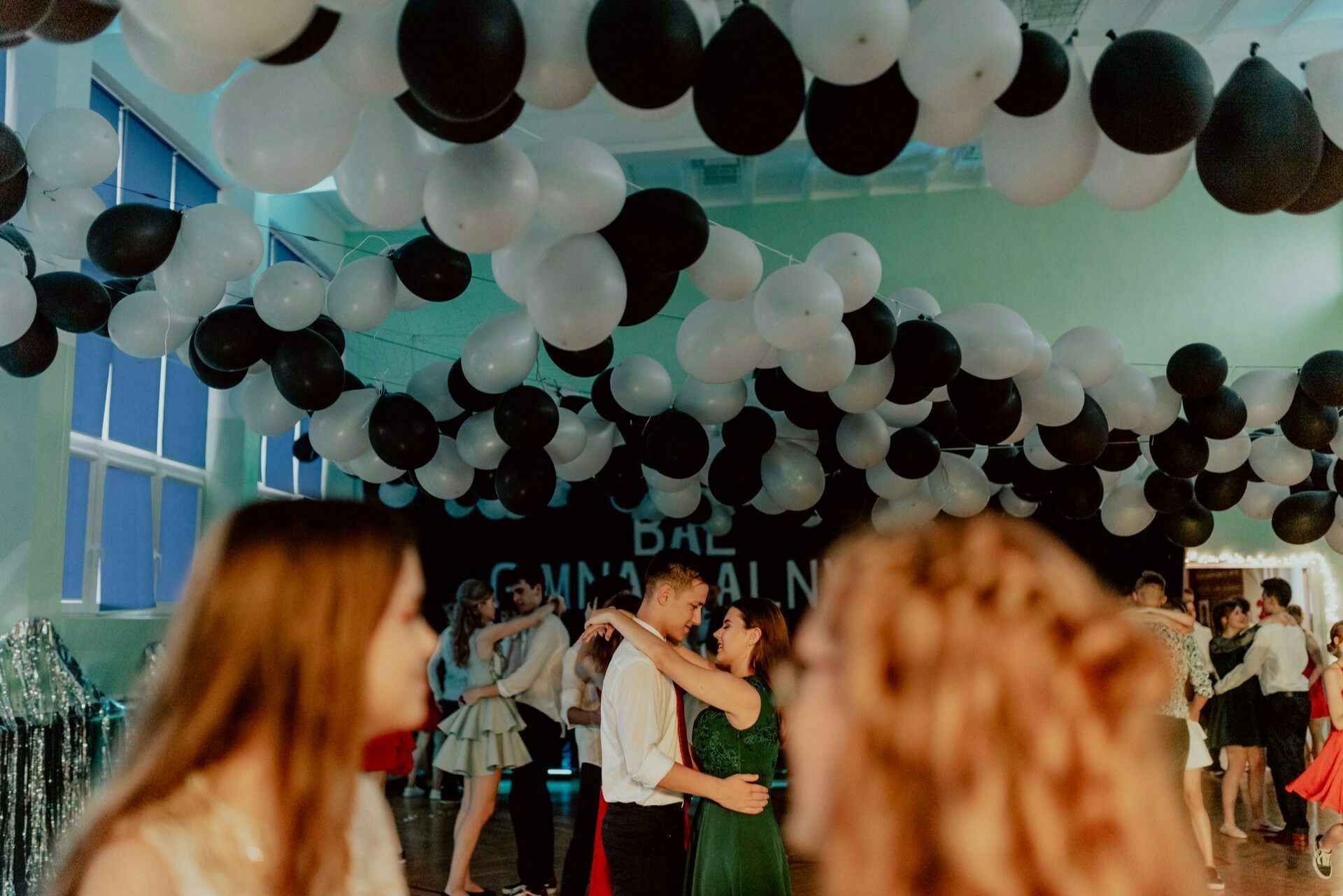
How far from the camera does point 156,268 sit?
4348mm

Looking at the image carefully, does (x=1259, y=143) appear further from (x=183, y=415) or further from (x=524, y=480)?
(x=183, y=415)

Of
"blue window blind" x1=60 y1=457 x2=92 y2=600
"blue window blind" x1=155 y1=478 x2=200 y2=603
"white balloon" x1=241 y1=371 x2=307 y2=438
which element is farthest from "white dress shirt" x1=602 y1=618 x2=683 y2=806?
"blue window blind" x1=155 y1=478 x2=200 y2=603

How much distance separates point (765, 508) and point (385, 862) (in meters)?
5.05

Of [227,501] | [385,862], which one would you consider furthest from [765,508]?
[385,862]

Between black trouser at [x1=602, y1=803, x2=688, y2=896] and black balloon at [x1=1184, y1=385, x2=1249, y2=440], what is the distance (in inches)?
149

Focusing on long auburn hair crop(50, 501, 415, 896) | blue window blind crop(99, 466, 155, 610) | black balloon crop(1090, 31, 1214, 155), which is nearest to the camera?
long auburn hair crop(50, 501, 415, 896)

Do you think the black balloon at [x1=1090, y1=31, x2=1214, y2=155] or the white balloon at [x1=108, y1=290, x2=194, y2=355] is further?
the white balloon at [x1=108, y1=290, x2=194, y2=355]

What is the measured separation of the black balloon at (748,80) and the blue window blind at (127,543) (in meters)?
5.85

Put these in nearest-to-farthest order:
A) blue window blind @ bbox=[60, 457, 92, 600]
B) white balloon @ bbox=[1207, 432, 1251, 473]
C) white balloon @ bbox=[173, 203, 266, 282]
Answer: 1. white balloon @ bbox=[173, 203, 266, 282]
2. white balloon @ bbox=[1207, 432, 1251, 473]
3. blue window blind @ bbox=[60, 457, 92, 600]

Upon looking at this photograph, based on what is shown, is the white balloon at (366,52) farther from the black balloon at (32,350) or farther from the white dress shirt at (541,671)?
the white dress shirt at (541,671)

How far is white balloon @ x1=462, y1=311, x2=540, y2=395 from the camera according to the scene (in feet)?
15.8

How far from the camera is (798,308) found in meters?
4.17

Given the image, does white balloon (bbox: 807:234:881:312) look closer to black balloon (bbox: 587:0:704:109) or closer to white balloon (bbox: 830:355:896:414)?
white balloon (bbox: 830:355:896:414)

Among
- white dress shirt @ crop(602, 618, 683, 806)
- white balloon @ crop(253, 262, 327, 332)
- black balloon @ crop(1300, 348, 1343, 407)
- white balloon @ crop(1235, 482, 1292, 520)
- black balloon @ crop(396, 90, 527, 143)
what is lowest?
white dress shirt @ crop(602, 618, 683, 806)
